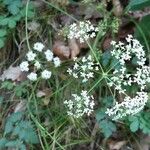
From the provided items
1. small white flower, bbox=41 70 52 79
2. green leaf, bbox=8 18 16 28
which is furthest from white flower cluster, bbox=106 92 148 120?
green leaf, bbox=8 18 16 28

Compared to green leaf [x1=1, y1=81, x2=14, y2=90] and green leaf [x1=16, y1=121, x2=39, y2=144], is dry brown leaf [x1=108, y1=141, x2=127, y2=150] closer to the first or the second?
green leaf [x1=16, y1=121, x2=39, y2=144]

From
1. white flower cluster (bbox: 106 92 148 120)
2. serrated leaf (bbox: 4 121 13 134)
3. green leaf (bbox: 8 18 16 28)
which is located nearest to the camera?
white flower cluster (bbox: 106 92 148 120)

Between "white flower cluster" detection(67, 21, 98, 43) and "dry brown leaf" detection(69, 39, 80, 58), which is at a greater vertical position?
"white flower cluster" detection(67, 21, 98, 43)

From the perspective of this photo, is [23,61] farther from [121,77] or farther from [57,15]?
[121,77]

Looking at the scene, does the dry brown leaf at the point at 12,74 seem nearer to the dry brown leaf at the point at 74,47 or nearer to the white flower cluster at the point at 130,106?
the dry brown leaf at the point at 74,47

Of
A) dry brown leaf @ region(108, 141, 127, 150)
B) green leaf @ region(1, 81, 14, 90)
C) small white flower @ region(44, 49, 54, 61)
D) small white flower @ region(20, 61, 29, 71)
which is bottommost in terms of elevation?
dry brown leaf @ region(108, 141, 127, 150)

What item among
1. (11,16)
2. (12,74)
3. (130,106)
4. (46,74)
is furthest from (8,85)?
(130,106)

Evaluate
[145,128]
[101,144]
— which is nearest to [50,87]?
[101,144]

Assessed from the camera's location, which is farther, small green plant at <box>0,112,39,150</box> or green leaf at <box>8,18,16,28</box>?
green leaf at <box>8,18,16,28</box>

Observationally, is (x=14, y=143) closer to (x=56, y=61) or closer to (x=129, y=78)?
(x=56, y=61)
